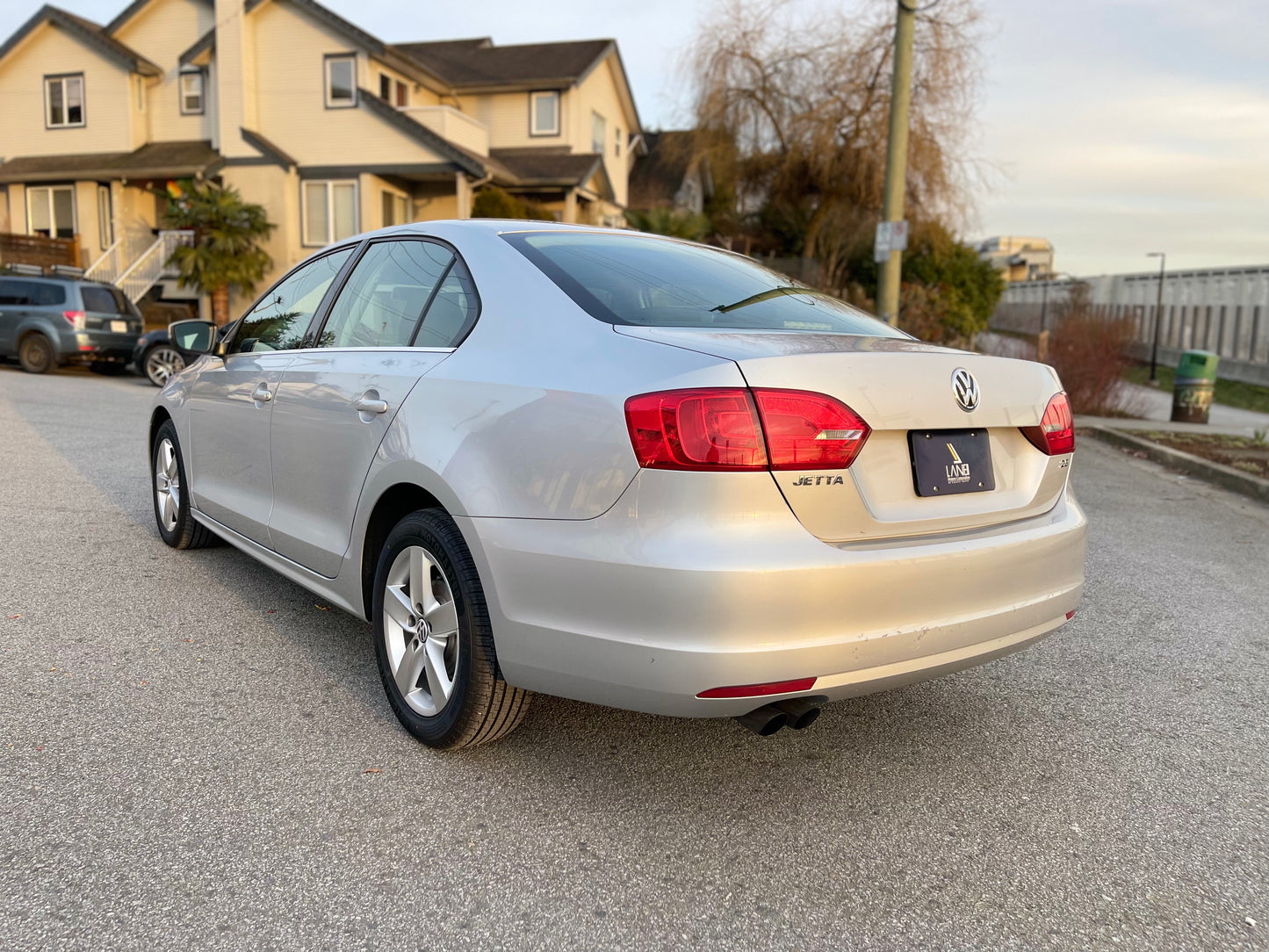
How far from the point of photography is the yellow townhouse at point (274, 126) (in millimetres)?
24797

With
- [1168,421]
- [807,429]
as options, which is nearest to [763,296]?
[807,429]

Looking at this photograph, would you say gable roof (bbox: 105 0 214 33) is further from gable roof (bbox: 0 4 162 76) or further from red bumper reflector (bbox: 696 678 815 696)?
red bumper reflector (bbox: 696 678 815 696)

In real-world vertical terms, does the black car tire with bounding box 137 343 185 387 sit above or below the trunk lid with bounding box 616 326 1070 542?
below

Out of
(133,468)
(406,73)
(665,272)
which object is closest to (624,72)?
(406,73)

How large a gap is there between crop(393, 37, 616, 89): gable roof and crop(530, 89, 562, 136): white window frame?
44cm

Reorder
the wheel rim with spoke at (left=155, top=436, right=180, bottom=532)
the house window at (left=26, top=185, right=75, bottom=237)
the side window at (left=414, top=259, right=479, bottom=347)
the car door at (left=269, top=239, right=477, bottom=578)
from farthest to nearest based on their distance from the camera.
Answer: the house window at (left=26, top=185, right=75, bottom=237), the wheel rim with spoke at (left=155, top=436, right=180, bottom=532), the car door at (left=269, top=239, right=477, bottom=578), the side window at (left=414, top=259, right=479, bottom=347)

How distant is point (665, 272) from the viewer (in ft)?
11.1

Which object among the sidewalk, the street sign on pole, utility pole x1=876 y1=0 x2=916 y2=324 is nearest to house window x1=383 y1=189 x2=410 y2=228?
utility pole x1=876 y1=0 x2=916 y2=324

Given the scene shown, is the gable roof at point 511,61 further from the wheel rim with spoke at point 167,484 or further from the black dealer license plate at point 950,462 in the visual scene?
the black dealer license plate at point 950,462

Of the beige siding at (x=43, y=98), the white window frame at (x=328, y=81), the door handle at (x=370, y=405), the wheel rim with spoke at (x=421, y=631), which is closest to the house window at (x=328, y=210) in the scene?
the white window frame at (x=328, y=81)

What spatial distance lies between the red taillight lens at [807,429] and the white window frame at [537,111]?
28.3 metres

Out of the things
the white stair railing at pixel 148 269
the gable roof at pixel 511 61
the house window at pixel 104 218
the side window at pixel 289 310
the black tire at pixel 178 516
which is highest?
the gable roof at pixel 511 61

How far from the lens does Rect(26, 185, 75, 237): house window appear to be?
27531 mm

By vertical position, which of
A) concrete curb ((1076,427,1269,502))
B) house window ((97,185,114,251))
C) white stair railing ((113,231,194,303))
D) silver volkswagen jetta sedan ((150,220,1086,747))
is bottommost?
concrete curb ((1076,427,1269,502))
